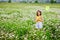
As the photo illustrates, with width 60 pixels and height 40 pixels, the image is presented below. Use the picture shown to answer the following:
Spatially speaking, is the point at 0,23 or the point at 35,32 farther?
the point at 0,23

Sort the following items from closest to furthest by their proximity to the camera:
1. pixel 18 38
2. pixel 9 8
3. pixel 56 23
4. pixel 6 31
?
pixel 18 38, pixel 6 31, pixel 56 23, pixel 9 8

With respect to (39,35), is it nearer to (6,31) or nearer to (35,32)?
(35,32)

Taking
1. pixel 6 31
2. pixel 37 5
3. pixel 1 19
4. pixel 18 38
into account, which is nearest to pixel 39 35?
pixel 18 38

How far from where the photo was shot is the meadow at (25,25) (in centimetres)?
833

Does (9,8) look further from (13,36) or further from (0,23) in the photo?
(13,36)

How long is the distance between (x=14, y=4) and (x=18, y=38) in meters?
4.28

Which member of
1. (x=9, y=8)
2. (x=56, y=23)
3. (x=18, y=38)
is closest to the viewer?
(x=18, y=38)

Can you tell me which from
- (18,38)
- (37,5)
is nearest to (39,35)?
(18,38)

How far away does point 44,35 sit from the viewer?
8.35 m

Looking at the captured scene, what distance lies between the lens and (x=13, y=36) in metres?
8.31

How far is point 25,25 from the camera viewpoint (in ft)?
29.8

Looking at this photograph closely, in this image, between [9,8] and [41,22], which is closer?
[41,22]

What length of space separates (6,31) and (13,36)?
1.77 ft

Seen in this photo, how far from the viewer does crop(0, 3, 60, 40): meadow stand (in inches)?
328
